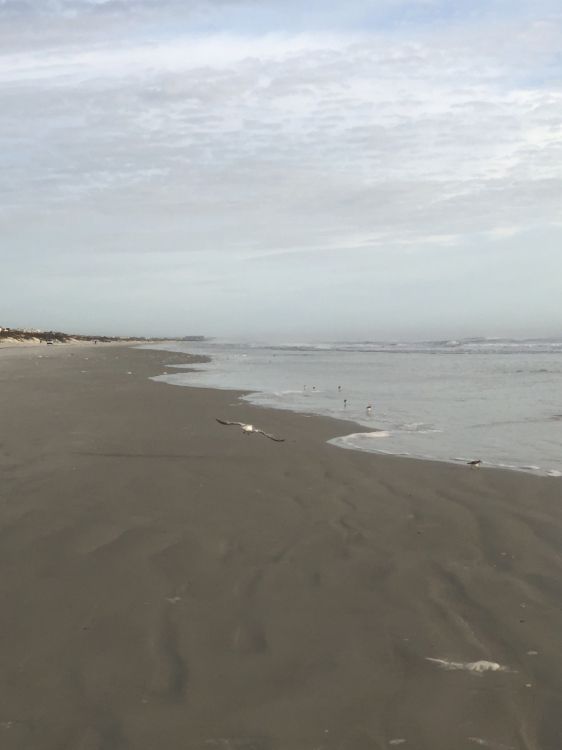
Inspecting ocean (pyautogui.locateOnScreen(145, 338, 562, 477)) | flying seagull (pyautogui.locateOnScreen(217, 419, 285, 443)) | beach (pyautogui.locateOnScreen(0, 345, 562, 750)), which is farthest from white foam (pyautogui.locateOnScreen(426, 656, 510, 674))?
flying seagull (pyautogui.locateOnScreen(217, 419, 285, 443))

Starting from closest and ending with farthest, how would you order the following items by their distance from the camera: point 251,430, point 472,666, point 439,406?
point 472,666 < point 251,430 < point 439,406

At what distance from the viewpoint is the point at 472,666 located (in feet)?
9.93

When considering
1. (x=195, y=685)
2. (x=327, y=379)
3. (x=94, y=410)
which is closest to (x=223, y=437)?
(x=94, y=410)

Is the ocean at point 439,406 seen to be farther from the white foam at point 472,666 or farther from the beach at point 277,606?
the white foam at point 472,666

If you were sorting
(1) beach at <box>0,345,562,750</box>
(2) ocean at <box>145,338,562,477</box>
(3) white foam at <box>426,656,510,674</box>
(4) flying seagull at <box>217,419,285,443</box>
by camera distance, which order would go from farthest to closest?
(4) flying seagull at <box>217,419,285,443</box> → (2) ocean at <box>145,338,562,477</box> → (3) white foam at <box>426,656,510,674</box> → (1) beach at <box>0,345,562,750</box>

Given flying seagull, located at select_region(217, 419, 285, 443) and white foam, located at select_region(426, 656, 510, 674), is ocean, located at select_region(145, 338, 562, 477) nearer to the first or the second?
flying seagull, located at select_region(217, 419, 285, 443)

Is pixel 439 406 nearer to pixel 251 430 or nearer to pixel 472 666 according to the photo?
pixel 251 430

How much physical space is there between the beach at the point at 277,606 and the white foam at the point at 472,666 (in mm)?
11

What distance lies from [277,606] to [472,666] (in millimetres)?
1083

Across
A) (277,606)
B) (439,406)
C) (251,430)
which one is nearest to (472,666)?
(277,606)

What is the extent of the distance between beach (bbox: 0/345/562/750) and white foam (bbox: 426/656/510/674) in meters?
A: 0.01

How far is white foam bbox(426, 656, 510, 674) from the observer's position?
299 cm

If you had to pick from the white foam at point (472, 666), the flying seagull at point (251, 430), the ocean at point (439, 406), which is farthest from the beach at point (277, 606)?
the flying seagull at point (251, 430)

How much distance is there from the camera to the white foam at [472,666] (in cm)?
299
